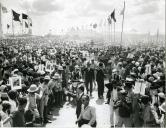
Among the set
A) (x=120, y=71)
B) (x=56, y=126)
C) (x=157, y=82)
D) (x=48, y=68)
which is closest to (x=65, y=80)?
(x=48, y=68)

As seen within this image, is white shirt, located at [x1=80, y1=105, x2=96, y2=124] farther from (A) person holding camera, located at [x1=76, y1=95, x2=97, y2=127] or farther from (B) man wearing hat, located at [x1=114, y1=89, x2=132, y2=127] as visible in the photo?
(B) man wearing hat, located at [x1=114, y1=89, x2=132, y2=127]

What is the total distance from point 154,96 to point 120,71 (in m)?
4.83

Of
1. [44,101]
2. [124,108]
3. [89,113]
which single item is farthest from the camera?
[44,101]

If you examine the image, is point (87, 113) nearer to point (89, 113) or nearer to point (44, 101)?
point (89, 113)

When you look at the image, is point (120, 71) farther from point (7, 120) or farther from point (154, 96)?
point (7, 120)

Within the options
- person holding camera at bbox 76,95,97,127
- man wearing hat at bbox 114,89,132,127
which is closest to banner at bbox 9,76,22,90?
person holding camera at bbox 76,95,97,127

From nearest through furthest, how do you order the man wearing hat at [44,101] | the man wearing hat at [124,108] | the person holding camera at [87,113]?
the person holding camera at [87,113], the man wearing hat at [124,108], the man wearing hat at [44,101]

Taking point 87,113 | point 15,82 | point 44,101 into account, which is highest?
point 15,82

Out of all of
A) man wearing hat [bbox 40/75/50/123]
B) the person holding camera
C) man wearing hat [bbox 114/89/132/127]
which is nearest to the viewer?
the person holding camera

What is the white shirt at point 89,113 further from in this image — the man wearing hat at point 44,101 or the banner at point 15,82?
the banner at point 15,82

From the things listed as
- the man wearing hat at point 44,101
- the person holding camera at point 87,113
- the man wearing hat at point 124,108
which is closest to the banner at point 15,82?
the man wearing hat at point 44,101

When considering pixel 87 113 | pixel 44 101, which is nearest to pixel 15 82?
pixel 44 101

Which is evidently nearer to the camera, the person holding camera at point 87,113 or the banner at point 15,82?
the person holding camera at point 87,113

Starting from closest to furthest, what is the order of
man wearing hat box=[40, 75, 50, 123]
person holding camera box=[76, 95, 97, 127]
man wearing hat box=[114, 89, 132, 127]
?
person holding camera box=[76, 95, 97, 127], man wearing hat box=[114, 89, 132, 127], man wearing hat box=[40, 75, 50, 123]
